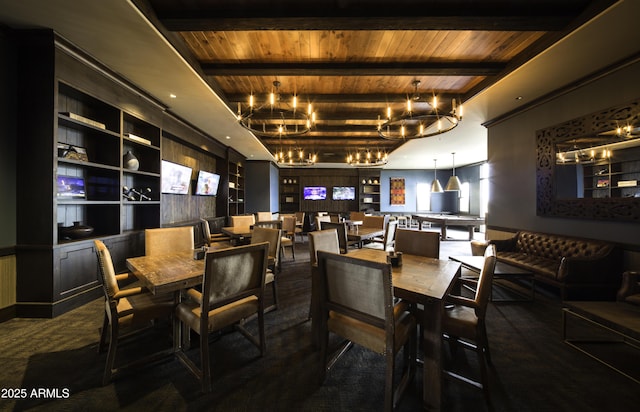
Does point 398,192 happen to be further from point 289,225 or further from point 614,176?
point 614,176

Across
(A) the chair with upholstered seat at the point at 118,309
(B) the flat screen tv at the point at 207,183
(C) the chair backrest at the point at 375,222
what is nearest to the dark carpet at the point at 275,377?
(A) the chair with upholstered seat at the point at 118,309

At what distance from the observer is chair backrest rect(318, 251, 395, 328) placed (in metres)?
1.30

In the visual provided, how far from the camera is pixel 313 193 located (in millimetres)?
10391

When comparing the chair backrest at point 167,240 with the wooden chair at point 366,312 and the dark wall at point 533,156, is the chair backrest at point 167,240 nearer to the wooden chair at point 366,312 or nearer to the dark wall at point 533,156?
the wooden chair at point 366,312

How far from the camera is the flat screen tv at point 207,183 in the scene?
5699 mm

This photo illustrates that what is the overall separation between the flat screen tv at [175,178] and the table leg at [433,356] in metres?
4.91

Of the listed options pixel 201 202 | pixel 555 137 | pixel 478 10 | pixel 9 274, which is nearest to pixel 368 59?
pixel 478 10

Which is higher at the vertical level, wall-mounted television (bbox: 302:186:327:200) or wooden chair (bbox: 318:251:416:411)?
wall-mounted television (bbox: 302:186:327:200)

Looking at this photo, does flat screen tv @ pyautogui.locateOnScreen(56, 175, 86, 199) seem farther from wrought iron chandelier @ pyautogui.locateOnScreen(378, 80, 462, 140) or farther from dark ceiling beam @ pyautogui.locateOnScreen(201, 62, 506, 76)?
wrought iron chandelier @ pyautogui.locateOnScreen(378, 80, 462, 140)

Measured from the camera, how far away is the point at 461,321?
1.58 meters

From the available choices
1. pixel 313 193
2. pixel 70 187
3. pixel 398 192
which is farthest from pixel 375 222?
pixel 398 192

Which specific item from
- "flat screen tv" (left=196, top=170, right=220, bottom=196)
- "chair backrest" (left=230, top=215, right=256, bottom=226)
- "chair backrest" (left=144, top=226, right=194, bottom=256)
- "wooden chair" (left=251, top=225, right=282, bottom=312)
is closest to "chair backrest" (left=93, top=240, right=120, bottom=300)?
"chair backrest" (left=144, top=226, right=194, bottom=256)

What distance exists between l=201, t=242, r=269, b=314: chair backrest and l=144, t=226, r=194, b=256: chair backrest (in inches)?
52.3

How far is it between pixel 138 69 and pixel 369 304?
3.83 m
